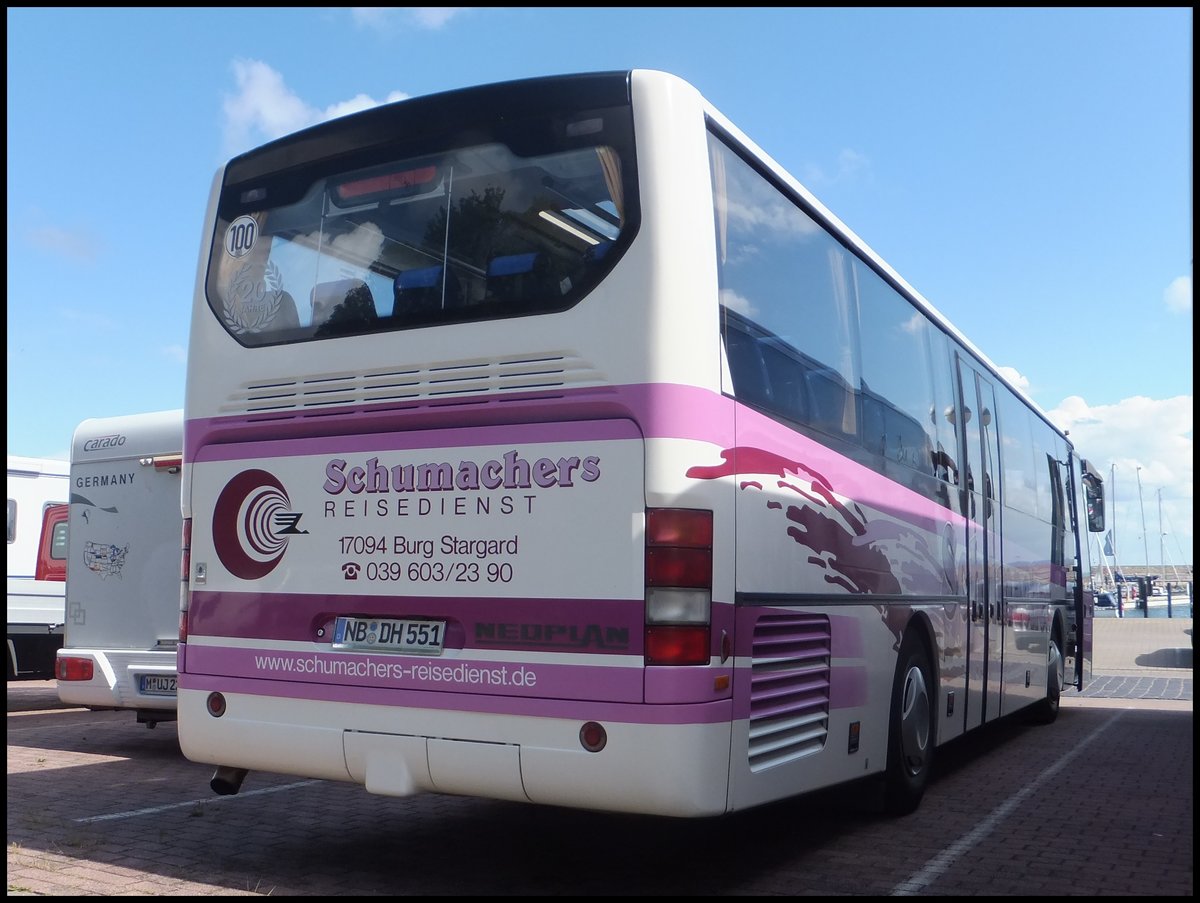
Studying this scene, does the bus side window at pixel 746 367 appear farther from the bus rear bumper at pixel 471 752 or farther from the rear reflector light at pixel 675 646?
the bus rear bumper at pixel 471 752

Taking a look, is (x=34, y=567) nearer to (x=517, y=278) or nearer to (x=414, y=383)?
(x=414, y=383)

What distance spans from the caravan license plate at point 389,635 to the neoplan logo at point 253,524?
21.9 inches

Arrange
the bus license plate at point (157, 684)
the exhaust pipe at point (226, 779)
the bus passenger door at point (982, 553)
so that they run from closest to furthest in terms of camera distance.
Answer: the exhaust pipe at point (226, 779) < the bus passenger door at point (982, 553) < the bus license plate at point (157, 684)

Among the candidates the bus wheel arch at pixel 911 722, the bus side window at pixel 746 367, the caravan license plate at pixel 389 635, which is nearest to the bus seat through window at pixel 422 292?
the bus side window at pixel 746 367

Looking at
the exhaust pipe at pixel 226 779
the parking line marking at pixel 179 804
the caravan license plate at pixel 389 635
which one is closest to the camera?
the caravan license plate at pixel 389 635

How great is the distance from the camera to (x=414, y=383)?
5750mm

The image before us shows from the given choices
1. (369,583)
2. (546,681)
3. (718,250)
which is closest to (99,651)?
(369,583)

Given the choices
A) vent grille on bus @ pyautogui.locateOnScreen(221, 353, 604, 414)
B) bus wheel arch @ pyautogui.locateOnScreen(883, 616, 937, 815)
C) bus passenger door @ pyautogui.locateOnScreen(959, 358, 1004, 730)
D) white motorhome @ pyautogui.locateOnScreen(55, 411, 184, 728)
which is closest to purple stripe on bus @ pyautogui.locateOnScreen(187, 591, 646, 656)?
vent grille on bus @ pyautogui.locateOnScreen(221, 353, 604, 414)

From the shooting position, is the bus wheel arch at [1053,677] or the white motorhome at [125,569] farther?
the bus wheel arch at [1053,677]

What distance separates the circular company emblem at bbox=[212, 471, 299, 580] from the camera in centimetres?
612

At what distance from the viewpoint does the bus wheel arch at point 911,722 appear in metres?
7.40

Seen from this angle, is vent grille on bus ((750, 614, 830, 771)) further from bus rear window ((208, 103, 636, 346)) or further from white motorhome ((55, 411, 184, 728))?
white motorhome ((55, 411, 184, 728))

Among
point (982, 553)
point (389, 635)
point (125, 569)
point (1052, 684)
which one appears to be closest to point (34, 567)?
point (125, 569)

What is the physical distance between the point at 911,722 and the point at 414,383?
151 inches
